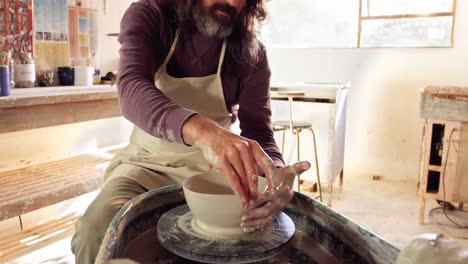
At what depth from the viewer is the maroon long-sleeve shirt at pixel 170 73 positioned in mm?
953

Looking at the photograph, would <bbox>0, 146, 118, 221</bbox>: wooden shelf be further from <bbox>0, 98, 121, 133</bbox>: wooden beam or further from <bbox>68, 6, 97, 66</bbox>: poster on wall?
<bbox>68, 6, 97, 66</bbox>: poster on wall

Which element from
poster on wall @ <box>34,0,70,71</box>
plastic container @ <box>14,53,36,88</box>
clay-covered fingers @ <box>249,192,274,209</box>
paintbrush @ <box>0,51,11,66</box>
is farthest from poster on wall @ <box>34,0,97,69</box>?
clay-covered fingers @ <box>249,192,274,209</box>

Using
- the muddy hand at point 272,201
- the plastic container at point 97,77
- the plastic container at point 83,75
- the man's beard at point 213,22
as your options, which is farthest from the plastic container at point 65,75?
the muddy hand at point 272,201

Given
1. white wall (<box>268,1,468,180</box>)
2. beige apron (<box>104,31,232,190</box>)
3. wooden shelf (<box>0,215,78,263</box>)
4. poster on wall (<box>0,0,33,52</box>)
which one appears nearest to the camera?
beige apron (<box>104,31,232,190</box>)

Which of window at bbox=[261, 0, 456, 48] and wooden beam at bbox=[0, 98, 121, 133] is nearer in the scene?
wooden beam at bbox=[0, 98, 121, 133]

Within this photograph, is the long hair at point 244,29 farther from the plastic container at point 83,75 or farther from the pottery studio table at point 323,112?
the plastic container at point 83,75

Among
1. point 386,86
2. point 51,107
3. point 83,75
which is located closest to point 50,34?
point 83,75

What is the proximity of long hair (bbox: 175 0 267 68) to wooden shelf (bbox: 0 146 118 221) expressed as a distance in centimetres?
108

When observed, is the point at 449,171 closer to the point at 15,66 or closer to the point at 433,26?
the point at 433,26

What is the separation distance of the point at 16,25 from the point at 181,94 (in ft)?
5.00

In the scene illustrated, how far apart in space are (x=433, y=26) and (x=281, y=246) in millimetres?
3341

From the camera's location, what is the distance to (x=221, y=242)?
74cm

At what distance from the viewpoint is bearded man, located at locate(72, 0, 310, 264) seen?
931mm

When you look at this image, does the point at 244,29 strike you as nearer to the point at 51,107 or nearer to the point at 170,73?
the point at 170,73
